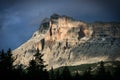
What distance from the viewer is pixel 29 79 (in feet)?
238

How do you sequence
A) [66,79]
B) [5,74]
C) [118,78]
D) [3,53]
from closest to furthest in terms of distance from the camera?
[5,74], [3,53], [66,79], [118,78]

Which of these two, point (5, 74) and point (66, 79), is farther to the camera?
point (66, 79)

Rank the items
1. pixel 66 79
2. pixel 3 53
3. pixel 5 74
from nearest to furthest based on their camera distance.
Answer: pixel 5 74 < pixel 3 53 < pixel 66 79

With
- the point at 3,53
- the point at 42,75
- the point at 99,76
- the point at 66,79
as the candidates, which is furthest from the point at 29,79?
the point at 99,76

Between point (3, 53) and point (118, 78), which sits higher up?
point (3, 53)

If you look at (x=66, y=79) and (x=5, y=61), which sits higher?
(x=5, y=61)

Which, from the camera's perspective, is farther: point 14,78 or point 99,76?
point 99,76

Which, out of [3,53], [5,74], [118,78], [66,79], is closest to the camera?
[5,74]

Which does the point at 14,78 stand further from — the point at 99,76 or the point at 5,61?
the point at 99,76

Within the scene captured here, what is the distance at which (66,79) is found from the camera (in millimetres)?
101312

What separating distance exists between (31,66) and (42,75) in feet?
11.4

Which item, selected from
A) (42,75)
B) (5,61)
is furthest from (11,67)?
(42,75)

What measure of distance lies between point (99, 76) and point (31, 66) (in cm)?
3478

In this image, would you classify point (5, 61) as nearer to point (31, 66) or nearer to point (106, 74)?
point (31, 66)
